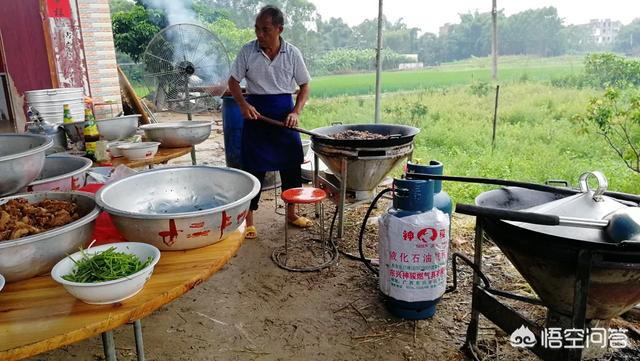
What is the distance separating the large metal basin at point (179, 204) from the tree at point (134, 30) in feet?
54.2

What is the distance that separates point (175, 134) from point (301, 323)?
1930 millimetres

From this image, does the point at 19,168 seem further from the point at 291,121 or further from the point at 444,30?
the point at 444,30

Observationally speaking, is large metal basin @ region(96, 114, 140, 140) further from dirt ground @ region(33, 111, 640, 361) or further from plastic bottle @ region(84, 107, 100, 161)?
dirt ground @ region(33, 111, 640, 361)

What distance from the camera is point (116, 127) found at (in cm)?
374

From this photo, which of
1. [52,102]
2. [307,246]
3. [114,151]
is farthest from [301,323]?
[52,102]

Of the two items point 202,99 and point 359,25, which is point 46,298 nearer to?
point 202,99

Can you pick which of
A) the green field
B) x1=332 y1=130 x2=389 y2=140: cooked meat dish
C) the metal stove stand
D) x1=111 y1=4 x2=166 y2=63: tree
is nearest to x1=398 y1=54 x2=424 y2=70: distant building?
the green field

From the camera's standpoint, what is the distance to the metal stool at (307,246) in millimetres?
3949

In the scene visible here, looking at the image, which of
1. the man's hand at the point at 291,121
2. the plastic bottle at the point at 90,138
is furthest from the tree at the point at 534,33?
the plastic bottle at the point at 90,138

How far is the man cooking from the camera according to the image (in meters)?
4.08

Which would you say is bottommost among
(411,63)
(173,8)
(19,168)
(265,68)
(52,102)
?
(19,168)

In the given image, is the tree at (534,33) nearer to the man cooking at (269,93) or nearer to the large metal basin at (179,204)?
the man cooking at (269,93)

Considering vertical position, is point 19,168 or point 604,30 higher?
point 604,30

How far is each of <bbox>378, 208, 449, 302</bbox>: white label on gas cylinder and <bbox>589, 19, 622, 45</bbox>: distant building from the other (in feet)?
33.4
